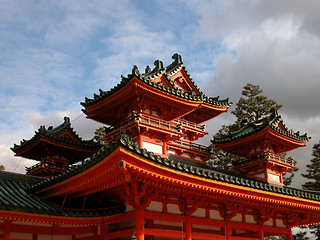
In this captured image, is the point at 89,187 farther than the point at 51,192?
No

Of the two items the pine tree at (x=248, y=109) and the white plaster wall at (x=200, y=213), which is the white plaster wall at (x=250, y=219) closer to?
the white plaster wall at (x=200, y=213)

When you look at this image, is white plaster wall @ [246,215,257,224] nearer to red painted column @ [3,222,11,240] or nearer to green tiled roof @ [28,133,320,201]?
green tiled roof @ [28,133,320,201]

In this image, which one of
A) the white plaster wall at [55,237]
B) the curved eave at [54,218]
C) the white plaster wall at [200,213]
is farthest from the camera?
the white plaster wall at [200,213]

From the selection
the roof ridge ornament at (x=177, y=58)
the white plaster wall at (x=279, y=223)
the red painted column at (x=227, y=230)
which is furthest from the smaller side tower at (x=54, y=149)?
the white plaster wall at (x=279, y=223)

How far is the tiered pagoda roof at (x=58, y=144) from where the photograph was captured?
93.0ft

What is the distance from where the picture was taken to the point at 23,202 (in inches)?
548

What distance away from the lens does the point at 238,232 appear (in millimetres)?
20219

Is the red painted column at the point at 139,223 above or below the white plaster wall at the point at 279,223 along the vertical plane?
below

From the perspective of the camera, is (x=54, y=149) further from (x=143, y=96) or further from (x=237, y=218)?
(x=237, y=218)

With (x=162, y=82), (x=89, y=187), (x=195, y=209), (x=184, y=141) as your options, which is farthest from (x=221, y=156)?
(x=89, y=187)

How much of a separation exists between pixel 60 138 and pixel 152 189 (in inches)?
668

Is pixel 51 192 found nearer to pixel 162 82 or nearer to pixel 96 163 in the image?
pixel 96 163

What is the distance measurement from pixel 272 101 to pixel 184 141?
1982 cm

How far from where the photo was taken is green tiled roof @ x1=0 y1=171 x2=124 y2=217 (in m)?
12.7
